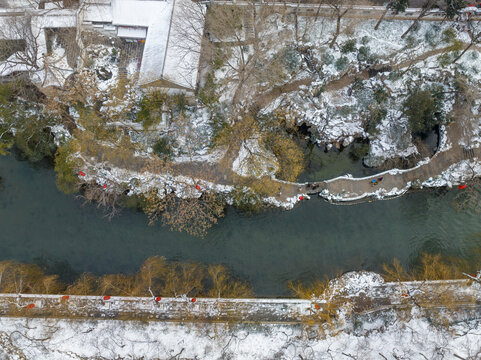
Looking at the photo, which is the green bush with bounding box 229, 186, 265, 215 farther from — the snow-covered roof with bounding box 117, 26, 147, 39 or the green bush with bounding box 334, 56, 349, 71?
the snow-covered roof with bounding box 117, 26, 147, 39

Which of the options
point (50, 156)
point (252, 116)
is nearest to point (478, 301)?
point (252, 116)

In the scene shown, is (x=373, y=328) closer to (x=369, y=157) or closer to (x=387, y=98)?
(x=369, y=157)

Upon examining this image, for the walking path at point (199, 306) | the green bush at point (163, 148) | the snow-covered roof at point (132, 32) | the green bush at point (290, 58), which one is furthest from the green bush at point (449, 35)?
the snow-covered roof at point (132, 32)

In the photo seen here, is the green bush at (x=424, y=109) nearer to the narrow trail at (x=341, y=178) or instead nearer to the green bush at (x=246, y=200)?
the narrow trail at (x=341, y=178)

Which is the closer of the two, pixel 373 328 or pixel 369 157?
pixel 373 328

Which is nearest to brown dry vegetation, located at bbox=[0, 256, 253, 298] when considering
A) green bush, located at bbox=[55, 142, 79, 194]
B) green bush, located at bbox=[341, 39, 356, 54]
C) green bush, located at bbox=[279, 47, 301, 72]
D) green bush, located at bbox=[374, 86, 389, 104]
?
green bush, located at bbox=[55, 142, 79, 194]

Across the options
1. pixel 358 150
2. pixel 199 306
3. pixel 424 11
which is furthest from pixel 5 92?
pixel 424 11
